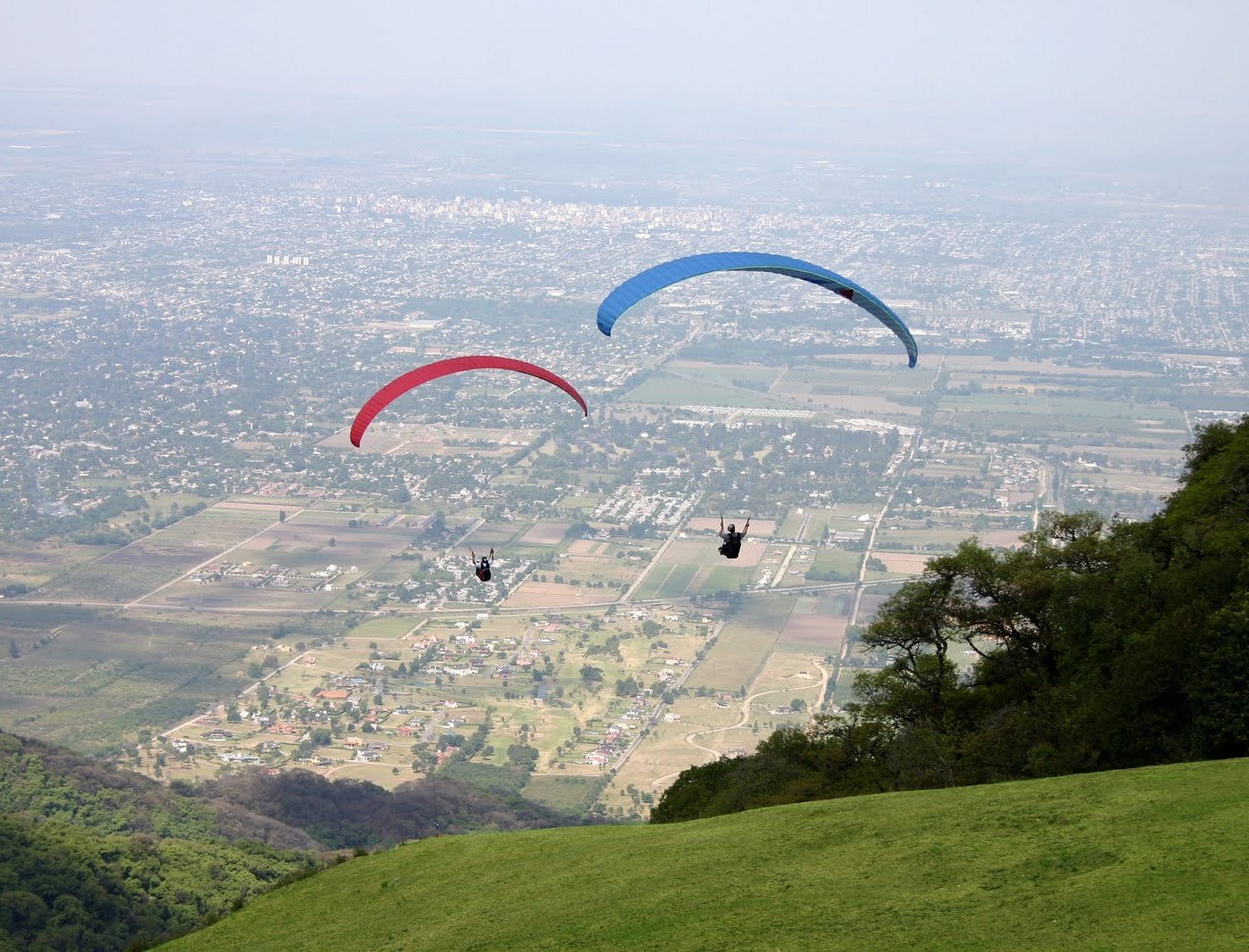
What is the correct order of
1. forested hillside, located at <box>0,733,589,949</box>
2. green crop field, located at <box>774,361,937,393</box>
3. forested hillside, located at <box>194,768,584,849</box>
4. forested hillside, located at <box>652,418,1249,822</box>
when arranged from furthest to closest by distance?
green crop field, located at <box>774,361,937,393</box>, forested hillside, located at <box>194,768,584,849</box>, forested hillside, located at <box>0,733,589,949</box>, forested hillside, located at <box>652,418,1249,822</box>

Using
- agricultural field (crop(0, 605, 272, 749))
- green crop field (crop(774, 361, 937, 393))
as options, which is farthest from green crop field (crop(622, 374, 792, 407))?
agricultural field (crop(0, 605, 272, 749))

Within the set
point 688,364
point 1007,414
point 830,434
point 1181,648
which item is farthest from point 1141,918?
point 688,364

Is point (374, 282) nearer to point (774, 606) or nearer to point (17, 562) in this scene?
point (17, 562)

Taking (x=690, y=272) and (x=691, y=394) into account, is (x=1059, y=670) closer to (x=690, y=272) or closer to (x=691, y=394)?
(x=690, y=272)

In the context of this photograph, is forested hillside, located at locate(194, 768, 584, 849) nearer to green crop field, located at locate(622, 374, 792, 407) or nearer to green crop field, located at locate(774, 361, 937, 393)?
green crop field, located at locate(622, 374, 792, 407)

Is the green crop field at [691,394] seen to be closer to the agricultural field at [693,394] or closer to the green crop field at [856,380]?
the agricultural field at [693,394]

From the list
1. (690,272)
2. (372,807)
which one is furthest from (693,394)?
(690,272)
